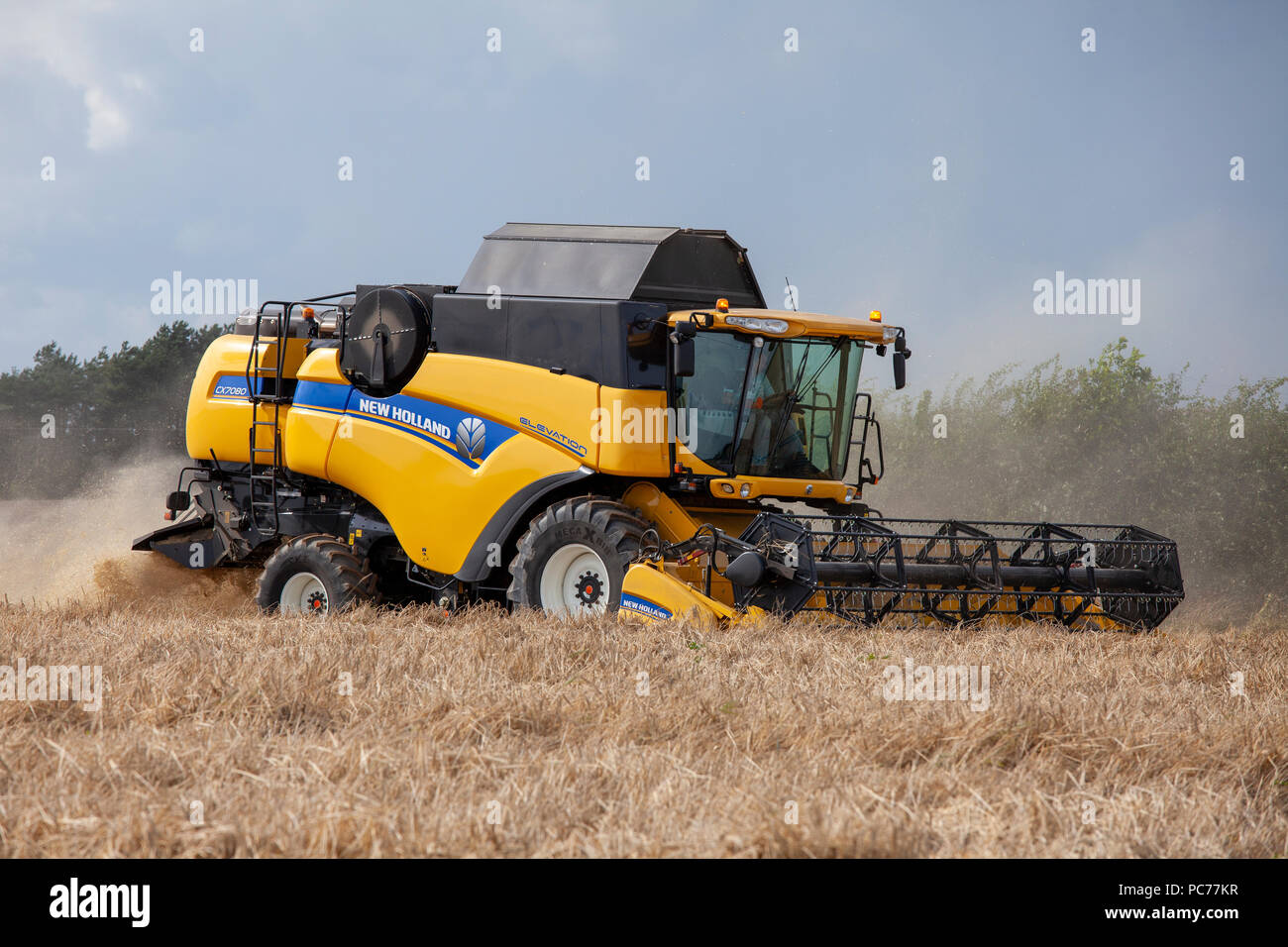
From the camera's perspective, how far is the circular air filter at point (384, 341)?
926 centimetres

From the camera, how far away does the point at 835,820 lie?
3.01m

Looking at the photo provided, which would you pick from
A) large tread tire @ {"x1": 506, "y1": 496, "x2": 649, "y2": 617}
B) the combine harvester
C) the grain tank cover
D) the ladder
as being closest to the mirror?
the combine harvester

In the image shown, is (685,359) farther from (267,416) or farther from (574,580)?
(267,416)

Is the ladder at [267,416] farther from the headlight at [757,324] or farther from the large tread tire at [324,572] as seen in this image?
the headlight at [757,324]

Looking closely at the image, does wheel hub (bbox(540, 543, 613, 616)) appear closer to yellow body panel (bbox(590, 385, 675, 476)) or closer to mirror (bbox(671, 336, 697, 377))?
yellow body panel (bbox(590, 385, 675, 476))

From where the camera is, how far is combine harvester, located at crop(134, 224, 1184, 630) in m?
7.52

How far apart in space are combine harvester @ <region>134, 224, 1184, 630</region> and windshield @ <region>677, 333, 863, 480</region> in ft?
0.05

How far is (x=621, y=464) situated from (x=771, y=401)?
1.31 m

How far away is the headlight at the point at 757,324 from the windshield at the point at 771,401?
12 cm
